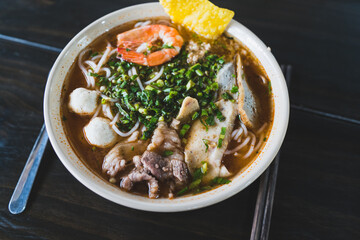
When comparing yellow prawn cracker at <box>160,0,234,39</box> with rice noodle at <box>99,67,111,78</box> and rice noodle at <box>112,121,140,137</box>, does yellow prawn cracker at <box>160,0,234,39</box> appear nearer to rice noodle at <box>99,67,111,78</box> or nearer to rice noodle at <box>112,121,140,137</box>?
rice noodle at <box>99,67,111,78</box>

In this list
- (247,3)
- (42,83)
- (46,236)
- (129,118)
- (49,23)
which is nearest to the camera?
(46,236)

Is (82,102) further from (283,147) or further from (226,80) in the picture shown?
(283,147)

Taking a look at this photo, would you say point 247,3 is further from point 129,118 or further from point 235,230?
point 235,230

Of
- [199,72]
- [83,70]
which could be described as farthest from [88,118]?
[199,72]

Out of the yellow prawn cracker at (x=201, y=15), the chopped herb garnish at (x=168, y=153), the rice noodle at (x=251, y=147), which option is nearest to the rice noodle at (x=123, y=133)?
the chopped herb garnish at (x=168, y=153)

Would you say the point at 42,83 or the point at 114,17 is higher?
the point at 114,17

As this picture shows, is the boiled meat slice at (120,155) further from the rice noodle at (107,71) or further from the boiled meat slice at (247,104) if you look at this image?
the boiled meat slice at (247,104)

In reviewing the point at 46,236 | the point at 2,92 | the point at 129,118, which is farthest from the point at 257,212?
the point at 2,92
